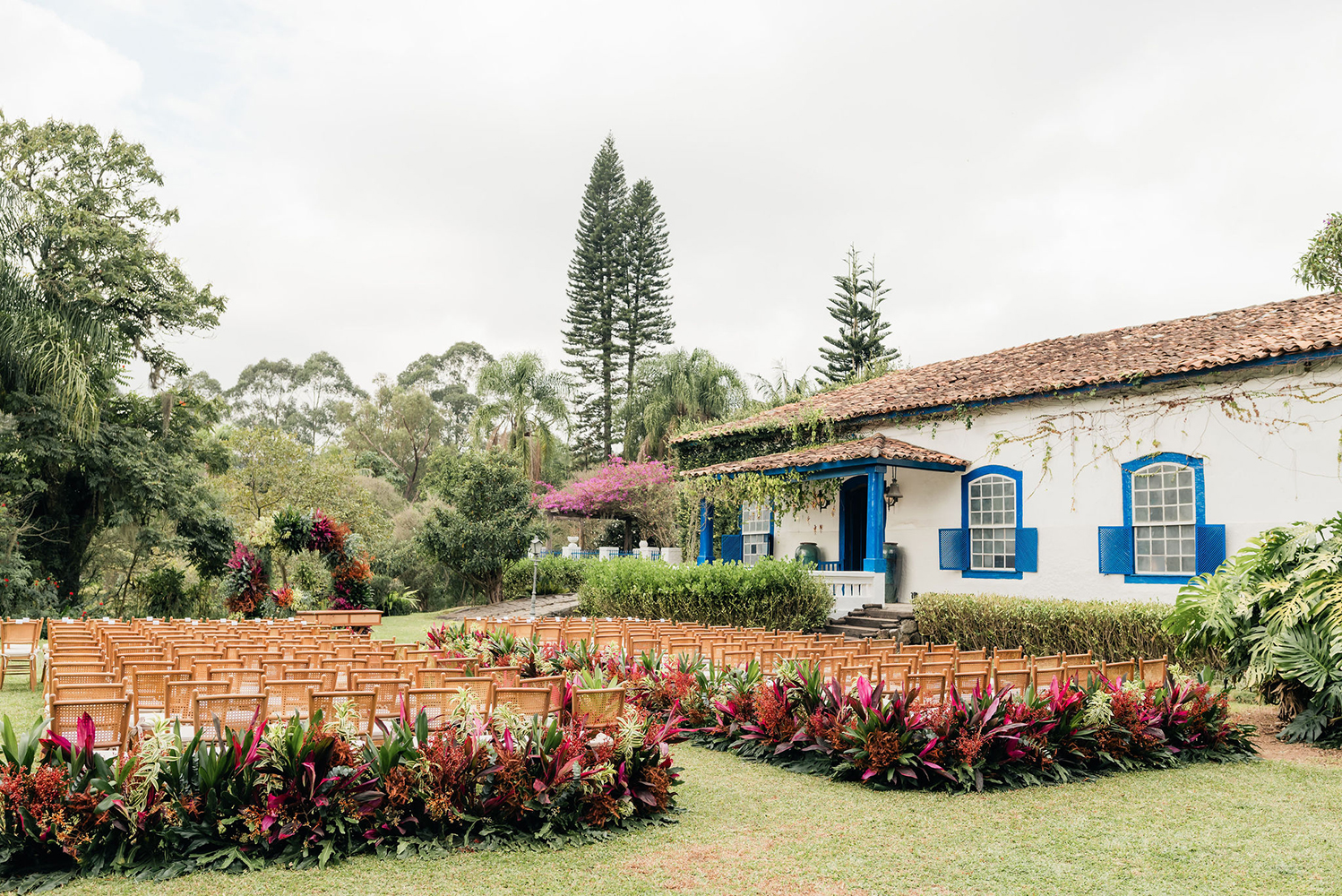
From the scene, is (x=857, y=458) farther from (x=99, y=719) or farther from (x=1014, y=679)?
(x=99, y=719)

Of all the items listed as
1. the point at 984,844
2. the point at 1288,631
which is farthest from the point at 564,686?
the point at 1288,631

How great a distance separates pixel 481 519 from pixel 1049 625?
1691 cm

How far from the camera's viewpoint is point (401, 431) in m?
46.2

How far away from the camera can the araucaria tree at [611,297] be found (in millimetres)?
40844

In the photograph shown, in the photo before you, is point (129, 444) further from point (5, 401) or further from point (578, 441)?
point (578, 441)

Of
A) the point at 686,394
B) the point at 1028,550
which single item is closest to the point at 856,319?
the point at 686,394

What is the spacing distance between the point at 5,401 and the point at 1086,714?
19.3 metres

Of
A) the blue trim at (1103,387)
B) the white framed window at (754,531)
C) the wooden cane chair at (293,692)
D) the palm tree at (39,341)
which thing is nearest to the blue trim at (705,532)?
the white framed window at (754,531)

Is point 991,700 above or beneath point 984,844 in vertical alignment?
above

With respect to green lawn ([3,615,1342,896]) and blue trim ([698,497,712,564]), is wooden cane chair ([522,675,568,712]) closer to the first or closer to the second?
green lawn ([3,615,1342,896])

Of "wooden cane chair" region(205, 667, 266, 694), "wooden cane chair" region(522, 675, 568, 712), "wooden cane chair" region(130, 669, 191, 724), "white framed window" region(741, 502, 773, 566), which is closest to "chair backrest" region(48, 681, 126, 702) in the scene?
"wooden cane chair" region(130, 669, 191, 724)

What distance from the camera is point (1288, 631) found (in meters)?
8.15

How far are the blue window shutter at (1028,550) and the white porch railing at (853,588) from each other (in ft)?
7.37

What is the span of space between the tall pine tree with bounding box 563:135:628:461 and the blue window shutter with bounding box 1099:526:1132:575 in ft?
89.3
